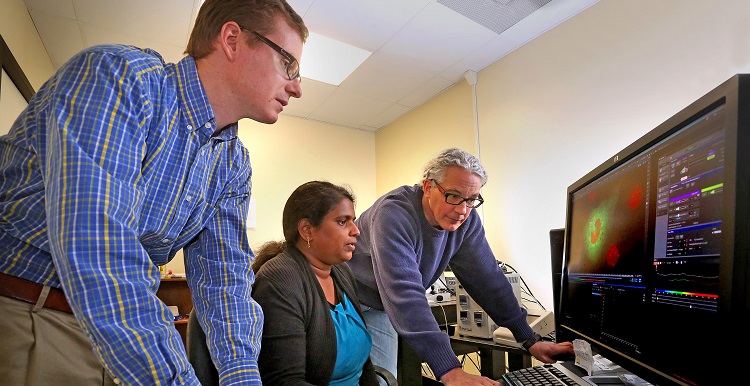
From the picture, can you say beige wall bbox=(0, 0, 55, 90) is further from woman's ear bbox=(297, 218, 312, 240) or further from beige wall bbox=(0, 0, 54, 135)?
woman's ear bbox=(297, 218, 312, 240)

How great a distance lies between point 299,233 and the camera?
1491mm

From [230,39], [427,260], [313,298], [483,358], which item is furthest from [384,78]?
[230,39]

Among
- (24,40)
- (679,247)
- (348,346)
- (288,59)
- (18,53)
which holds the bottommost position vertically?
(348,346)

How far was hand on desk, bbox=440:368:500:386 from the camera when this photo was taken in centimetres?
97

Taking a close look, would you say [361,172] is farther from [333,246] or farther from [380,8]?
[333,246]

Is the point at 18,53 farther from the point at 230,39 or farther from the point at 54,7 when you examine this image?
the point at 230,39

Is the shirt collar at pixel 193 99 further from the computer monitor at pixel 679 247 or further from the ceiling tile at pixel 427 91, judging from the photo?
the ceiling tile at pixel 427 91

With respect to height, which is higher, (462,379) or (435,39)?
(435,39)

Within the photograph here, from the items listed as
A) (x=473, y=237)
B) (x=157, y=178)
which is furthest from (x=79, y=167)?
(x=473, y=237)

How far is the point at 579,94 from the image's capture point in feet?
8.72

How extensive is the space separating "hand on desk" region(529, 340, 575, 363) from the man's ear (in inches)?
46.2

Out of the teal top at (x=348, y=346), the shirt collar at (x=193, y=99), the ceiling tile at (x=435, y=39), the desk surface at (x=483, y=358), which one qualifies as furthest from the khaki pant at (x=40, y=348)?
the ceiling tile at (x=435, y=39)

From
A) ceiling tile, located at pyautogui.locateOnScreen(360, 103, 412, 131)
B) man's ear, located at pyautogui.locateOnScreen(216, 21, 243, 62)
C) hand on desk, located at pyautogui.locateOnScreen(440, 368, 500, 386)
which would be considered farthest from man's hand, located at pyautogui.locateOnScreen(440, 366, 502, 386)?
ceiling tile, located at pyautogui.locateOnScreen(360, 103, 412, 131)

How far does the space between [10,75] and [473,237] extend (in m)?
2.35
